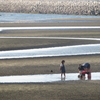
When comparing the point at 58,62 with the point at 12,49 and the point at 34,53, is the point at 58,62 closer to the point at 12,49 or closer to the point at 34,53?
the point at 34,53

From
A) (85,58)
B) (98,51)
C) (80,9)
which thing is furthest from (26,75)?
(80,9)

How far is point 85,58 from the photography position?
28.8 metres

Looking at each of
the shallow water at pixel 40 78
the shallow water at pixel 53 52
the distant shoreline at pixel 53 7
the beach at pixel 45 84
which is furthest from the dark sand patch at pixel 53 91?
the distant shoreline at pixel 53 7

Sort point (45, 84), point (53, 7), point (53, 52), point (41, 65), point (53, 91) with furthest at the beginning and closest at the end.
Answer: point (53, 7) → point (53, 52) → point (41, 65) → point (45, 84) → point (53, 91)

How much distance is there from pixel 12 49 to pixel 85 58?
23.3 ft

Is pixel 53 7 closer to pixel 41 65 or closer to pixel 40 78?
pixel 41 65

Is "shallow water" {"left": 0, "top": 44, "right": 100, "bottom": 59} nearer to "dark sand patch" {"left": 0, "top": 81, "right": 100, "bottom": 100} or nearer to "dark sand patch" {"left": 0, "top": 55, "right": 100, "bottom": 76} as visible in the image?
"dark sand patch" {"left": 0, "top": 55, "right": 100, "bottom": 76}

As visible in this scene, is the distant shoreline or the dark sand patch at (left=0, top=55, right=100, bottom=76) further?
the distant shoreline

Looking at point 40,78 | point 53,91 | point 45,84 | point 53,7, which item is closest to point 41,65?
point 40,78

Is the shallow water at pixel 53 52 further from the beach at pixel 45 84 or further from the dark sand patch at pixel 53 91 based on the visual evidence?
the dark sand patch at pixel 53 91

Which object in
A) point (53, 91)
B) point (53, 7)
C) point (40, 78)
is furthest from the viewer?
point (53, 7)

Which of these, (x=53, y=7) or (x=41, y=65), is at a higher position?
(x=41, y=65)

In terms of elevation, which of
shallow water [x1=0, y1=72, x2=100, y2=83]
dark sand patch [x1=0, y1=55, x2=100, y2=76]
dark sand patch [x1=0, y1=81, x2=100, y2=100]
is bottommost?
dark sand patch [x1=0, y1=81, x2=100, y2=100]

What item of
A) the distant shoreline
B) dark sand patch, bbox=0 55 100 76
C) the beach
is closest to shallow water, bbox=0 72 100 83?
the beach
